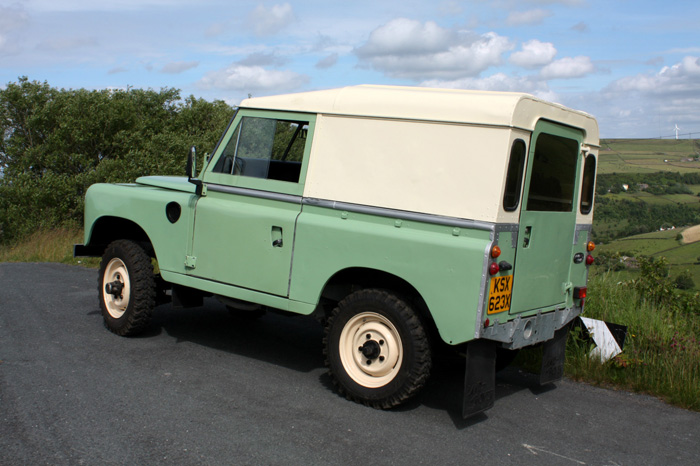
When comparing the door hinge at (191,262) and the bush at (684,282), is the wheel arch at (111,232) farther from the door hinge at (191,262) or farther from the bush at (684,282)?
the bush at (684,282)

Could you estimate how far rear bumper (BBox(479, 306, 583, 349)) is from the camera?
464cm

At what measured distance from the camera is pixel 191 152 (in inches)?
234

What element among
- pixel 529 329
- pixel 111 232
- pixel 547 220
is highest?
pixel 547 220

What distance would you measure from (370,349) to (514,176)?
1632 millimetres

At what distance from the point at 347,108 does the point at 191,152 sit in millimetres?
1617

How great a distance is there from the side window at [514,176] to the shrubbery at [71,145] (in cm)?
1172

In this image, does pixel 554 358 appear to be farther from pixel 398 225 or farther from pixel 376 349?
pixel 398 225

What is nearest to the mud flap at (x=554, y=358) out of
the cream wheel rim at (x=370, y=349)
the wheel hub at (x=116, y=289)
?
the cream wheel rim at (x=370, y=349)

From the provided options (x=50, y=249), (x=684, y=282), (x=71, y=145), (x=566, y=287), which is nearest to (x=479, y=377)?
(x=566, y=287)

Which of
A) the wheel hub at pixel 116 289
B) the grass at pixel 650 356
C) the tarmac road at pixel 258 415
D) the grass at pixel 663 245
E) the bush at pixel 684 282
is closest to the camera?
the tarmac road at pixel 258 415

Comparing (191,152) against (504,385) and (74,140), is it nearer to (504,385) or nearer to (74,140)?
(504,385)

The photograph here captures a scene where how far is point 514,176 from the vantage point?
182 inches

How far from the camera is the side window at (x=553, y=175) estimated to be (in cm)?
491

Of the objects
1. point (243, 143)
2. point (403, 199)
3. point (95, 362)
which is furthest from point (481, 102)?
point (95, 362)
